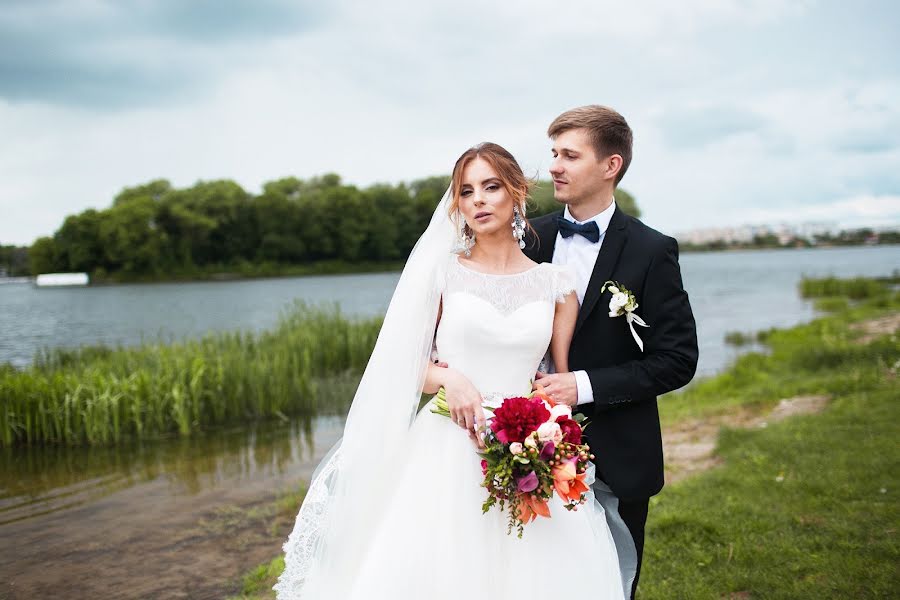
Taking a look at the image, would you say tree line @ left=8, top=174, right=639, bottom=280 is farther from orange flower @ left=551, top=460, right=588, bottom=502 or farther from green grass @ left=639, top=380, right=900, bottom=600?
orange flower @ left=551, top=460, right=588, bottom=502

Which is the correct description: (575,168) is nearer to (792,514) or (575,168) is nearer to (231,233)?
(792,514)

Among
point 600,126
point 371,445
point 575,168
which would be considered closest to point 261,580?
point 371,445

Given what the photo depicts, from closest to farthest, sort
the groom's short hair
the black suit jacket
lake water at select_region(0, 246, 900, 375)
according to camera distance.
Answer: the black suit jacket < the groom's short hair < lake water at select_region(0, 246, 900, 375)

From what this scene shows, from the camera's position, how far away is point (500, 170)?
3162 millimetres

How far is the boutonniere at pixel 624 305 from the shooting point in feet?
9.89

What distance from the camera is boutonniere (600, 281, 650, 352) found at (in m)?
3.01

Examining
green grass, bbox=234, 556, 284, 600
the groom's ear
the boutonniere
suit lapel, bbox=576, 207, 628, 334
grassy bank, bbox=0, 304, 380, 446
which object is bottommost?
green grass, bbox=234, 556, 284, 600

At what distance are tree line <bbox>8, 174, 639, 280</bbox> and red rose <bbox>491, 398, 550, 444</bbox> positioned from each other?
180ft

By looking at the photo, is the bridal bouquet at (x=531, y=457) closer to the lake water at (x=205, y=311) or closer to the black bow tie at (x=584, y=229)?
the black bow tie at (x=584, y=229)

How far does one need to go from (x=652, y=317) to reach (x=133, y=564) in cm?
502

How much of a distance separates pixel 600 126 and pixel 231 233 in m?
66.6

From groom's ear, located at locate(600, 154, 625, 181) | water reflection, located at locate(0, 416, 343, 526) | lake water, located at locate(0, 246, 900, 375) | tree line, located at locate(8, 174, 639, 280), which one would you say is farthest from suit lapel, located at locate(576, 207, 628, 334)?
tree line, located at locate(8, 174, 639, 280)

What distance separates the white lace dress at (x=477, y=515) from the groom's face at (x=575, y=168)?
38 centimetres

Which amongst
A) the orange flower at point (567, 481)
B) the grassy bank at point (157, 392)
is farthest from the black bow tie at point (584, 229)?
the grassy bank at point (157, 392)
